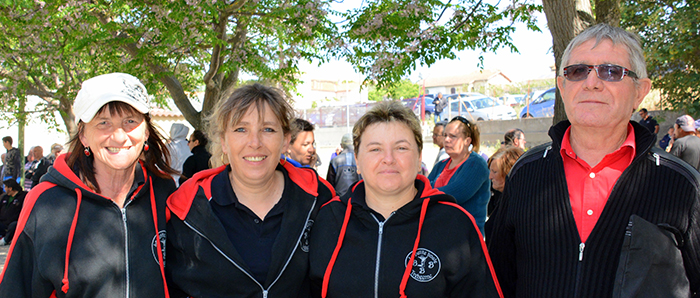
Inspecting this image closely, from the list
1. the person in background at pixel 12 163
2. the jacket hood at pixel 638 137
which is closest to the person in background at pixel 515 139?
the jacket hood at pixel 638 137

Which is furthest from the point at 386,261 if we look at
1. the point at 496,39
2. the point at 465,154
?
the point at 496,39

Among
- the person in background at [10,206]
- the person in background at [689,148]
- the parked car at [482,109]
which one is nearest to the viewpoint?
the person in background at [689,148]

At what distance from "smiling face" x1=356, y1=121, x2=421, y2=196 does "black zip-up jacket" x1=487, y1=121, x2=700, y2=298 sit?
529mm

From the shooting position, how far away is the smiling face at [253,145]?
92.8 inches

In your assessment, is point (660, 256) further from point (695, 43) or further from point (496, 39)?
point (695, 43)

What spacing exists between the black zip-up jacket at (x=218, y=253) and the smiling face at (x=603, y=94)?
52.6 inches

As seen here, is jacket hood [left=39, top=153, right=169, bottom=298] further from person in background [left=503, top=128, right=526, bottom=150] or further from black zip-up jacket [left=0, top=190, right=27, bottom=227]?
black zip-up jacket [left=0, top=190, right=27, bottom=227]

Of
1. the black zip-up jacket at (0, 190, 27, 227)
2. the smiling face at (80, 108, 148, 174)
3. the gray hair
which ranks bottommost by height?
the black zip-up jacket at (0, 190, 27, 227)

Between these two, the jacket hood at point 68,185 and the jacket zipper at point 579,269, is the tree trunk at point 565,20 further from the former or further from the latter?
the jacket hood at point 68,185

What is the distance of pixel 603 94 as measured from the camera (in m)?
1.97

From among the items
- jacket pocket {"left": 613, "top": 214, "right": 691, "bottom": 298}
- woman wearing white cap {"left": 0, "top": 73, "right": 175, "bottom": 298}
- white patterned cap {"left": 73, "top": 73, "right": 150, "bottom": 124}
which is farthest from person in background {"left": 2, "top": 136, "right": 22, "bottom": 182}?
jacket pocket {"left": 613, "top": 214, "right": 691, "bottom": 298}

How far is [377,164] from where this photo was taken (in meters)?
2.25

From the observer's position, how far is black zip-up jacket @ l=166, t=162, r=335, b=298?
2182 millimetres

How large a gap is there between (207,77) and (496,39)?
193 inches
